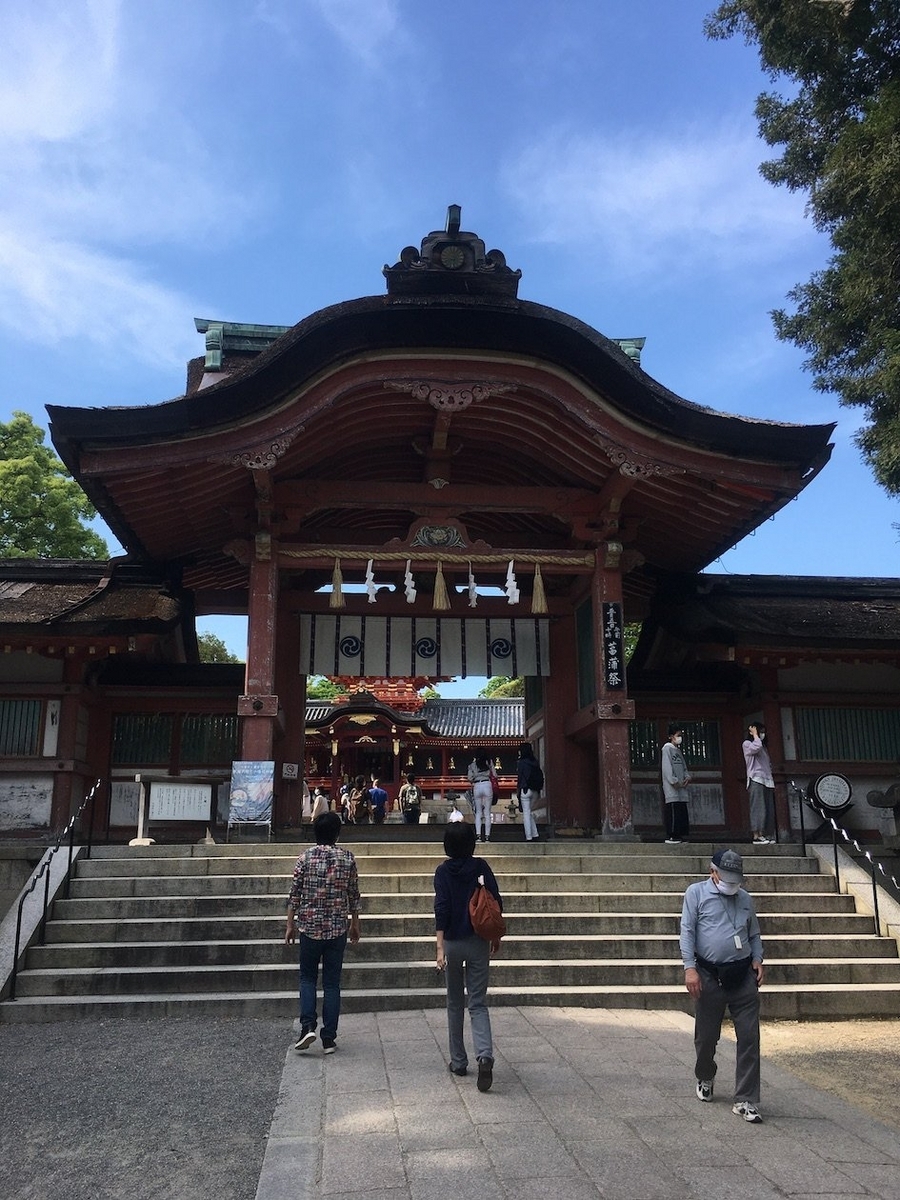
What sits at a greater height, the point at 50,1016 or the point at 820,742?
the point at 820,742

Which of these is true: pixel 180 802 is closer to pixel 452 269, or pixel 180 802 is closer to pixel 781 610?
pixel 452 269

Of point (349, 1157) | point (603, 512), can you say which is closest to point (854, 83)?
point (603, 512)

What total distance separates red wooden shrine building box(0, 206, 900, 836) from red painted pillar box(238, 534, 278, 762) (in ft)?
0.12

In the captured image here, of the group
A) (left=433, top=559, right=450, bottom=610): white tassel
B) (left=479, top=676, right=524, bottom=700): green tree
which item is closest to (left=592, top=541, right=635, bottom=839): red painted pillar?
(left=433, top=559, right=450, bottom=610): white tassel

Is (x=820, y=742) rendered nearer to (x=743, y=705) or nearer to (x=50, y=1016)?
(x=743, y=705)

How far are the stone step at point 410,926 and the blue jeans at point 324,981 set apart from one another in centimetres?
236

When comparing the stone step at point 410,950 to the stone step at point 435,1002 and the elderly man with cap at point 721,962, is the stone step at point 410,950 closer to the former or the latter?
the stone step at point 435,1002

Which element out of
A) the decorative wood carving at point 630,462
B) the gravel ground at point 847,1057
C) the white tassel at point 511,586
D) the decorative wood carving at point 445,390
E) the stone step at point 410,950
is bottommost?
the gravel ground at point 847,1057

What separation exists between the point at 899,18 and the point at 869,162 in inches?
91.0

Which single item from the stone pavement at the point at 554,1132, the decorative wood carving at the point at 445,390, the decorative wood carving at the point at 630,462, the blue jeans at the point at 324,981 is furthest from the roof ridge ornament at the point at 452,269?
the stone pavement at the point at 554,1132

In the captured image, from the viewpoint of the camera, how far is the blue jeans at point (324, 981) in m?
5.88

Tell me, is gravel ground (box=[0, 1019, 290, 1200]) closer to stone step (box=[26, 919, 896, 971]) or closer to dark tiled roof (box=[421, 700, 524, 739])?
stone step (box=[26, 919, 896, 971])

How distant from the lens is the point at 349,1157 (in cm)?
421

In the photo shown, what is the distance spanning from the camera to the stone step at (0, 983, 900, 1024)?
708 centimetres
